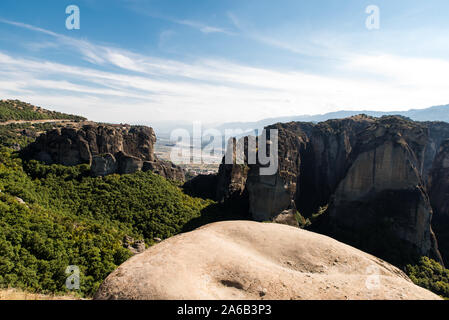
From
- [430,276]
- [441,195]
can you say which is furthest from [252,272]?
[441,195]

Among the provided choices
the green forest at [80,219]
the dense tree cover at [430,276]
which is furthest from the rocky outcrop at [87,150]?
the dense tree cover at [430,276]

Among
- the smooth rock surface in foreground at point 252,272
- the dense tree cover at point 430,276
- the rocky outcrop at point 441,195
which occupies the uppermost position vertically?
the smooth rock surface in foreground at point 252,272

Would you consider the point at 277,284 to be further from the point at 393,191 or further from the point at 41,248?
the point at 393,191

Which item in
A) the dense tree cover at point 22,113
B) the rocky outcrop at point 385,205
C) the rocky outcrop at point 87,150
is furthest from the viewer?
the dense tree cover at point 22,113

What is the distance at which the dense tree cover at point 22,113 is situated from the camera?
62025 millimetres

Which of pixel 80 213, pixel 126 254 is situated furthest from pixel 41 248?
pixel 80 213

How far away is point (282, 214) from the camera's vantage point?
41.7 meters

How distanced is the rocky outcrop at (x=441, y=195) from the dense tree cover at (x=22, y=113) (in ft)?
308

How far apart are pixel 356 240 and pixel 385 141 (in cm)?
1599

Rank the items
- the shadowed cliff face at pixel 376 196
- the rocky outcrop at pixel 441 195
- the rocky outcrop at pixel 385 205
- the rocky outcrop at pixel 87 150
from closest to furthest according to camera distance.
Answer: the rocky outcrop at pixel 385 205, the shadowed cliff face at pixel 376 196, the rocky outcrop at pixel 87 150, the rocky outcrop at pixel 441 195

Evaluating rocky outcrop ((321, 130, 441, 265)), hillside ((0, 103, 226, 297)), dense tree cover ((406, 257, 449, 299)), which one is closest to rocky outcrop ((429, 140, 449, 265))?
dense tree cover ((406, 257, 449, 299))

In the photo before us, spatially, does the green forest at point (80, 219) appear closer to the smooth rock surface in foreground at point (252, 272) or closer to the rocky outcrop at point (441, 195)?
the smooth rock surface in foreground at point (252, 272)

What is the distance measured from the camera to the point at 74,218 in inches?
1201

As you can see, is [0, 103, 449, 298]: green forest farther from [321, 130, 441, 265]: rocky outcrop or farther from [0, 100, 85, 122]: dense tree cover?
[0, 100, 85, 122]: dense tree cover
